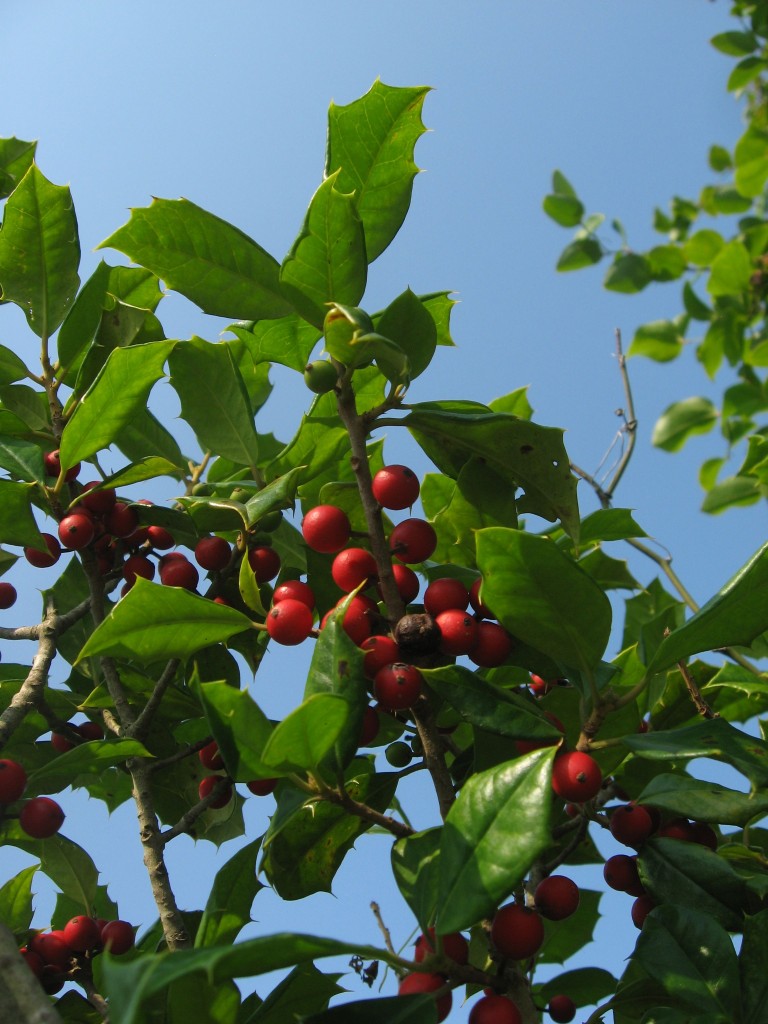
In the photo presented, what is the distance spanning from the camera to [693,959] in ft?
3.94

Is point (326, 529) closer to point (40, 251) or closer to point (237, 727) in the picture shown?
point (237, 727)

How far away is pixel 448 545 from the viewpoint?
157 centimetres

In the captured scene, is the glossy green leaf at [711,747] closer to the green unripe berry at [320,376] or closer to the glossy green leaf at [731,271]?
the green unripe berry at [320,376]

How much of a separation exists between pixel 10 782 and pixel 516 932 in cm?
88

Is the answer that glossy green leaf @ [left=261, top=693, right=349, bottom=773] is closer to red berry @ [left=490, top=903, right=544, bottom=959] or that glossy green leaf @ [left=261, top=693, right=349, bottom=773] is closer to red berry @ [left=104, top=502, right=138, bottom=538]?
red berry @ [left=490, top=903, right=544, bottom=959]

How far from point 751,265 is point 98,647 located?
13.1 feet

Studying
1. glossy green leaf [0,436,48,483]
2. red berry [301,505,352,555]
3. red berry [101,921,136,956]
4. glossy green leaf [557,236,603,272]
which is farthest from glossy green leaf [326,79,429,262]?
glossy green leaf [557,236,603,272]

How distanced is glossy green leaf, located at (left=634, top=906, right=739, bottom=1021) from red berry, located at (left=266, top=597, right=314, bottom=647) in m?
0.62

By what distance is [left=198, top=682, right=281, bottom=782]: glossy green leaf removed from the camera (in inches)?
41.3

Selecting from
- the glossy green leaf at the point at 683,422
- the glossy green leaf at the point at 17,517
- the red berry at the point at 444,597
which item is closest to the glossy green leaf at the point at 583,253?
the glossy green leaf at the point at 683,422

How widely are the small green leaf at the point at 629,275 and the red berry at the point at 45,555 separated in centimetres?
389

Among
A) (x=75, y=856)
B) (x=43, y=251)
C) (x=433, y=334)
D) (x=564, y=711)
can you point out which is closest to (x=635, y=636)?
(x=564, y=711)

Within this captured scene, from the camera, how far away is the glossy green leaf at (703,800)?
1.16 meters

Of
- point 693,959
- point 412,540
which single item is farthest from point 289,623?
point 693,959
